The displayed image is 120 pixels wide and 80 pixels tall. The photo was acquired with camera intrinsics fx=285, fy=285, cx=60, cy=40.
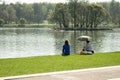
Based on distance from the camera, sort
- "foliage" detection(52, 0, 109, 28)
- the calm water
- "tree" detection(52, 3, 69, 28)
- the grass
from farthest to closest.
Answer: "tree" detection(52, 3, 69, 28) < "foliage" detection(52, 0, 109, 28) < the calm water < the grass

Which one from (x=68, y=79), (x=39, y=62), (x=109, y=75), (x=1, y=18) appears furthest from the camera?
(x=1, y=18)

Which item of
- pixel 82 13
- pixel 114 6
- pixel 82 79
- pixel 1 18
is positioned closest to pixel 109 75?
pixel 82 79

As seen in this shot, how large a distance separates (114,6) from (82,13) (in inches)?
2444

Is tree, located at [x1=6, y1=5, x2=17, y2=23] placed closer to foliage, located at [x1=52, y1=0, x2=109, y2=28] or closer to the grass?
foliage, located at [x1=52, y1=0, x2=109, y2=28]

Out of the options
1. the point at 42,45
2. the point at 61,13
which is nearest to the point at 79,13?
the point at 61,13

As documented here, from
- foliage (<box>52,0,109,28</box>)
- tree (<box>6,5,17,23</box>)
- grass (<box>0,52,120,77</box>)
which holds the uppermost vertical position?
grass (<box>0,52,120,77</box>)

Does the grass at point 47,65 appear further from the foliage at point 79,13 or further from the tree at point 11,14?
the tree at point 11,14

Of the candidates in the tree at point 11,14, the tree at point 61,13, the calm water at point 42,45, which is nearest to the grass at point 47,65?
the calm water at point 42,45

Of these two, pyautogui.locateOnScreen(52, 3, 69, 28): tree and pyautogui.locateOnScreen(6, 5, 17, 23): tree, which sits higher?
pyautogui.locateOnScreen(52, 3, 69, 28): tree

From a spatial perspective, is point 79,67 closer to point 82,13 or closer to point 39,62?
point 39,62

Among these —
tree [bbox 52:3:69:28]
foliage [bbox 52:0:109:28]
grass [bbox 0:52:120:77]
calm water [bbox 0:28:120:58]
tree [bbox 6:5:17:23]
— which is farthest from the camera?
tree [bbox 6:5:17:23]

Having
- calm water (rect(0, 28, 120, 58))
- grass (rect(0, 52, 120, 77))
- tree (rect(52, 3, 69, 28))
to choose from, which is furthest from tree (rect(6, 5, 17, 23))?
grass (rect(0, 52, 120, 77))

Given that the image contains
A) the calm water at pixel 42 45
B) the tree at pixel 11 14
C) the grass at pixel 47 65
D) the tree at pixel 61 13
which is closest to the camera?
the grass at pixel 47 65

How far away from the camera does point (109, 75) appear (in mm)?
10898
